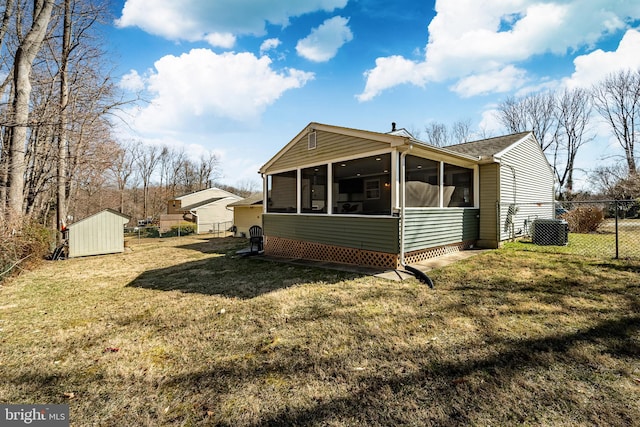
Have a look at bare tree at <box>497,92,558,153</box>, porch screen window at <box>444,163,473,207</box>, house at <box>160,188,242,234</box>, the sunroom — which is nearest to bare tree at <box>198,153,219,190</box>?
house at <box>160,188,242,234</box>

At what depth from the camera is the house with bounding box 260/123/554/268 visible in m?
6.46

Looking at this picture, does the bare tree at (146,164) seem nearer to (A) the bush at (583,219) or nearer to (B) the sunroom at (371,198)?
(B) the sunroom at (371,198)

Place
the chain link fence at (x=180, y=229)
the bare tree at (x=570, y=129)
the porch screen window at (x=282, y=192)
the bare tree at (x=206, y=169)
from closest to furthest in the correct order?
the porch screen window at (x=282, y=192), the chain link fence at (x=180, y=229), the bare tree at (x=570, y=129), the bare tree at (x=206, y=169)

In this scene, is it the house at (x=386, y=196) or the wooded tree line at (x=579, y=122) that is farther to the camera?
the wooded tree line at (x=579, y=122)

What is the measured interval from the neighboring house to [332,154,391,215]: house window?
32.8 feet

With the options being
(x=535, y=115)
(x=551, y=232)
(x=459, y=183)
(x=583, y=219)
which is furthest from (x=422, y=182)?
(x=535, y=115)

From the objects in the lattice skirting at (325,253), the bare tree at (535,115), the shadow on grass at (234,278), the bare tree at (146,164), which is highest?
the bare tree at (535,115)

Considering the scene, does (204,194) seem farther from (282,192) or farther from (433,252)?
(433,252)

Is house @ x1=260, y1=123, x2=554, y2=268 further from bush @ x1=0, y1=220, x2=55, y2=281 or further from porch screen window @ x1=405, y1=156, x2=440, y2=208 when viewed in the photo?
bush @ x1=0, y1=220, x2=55, y2=281

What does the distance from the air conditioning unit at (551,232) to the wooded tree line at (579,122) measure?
1787 centimetres

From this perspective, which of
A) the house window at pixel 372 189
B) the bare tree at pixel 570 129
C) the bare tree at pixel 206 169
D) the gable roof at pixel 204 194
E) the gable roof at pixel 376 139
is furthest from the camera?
the bare tree at pixel 206 169

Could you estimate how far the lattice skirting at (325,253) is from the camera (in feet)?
21.6

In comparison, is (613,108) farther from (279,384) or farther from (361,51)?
(279,384)

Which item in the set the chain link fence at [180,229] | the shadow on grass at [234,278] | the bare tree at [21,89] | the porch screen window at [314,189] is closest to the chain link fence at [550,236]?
the porch screen window at [314,189]
